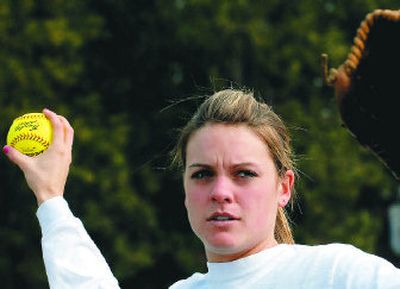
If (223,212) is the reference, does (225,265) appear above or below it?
below

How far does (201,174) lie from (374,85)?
1047 mm

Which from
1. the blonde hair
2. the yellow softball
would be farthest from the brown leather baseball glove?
the yellow softball

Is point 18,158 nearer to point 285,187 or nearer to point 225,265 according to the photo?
point 225,265

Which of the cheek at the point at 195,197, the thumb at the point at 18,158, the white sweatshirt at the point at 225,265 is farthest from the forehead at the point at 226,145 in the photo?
the thumb at the point at 18,158

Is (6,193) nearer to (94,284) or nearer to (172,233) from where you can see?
(172,233)

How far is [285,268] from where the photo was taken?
370 cm

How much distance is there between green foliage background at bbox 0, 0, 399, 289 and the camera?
20.5 m

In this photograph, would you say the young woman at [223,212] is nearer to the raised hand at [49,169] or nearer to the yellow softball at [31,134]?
the raised hand at [49,169]

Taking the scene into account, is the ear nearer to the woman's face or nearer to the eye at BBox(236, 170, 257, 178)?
the woman's face

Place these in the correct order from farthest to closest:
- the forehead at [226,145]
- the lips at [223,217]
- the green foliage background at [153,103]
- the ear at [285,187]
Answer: the green foliage background at [153,103]
the ear at [285,187]
the forehead at [226,145]
the lips at [223,217]

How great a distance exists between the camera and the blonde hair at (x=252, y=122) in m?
3.99

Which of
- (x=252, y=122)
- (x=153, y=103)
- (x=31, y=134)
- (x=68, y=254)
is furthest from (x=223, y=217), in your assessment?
(x=153, y=103)

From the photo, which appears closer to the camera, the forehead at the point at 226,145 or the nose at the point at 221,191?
the nose at the point at 221,191

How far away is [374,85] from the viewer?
116 inches
